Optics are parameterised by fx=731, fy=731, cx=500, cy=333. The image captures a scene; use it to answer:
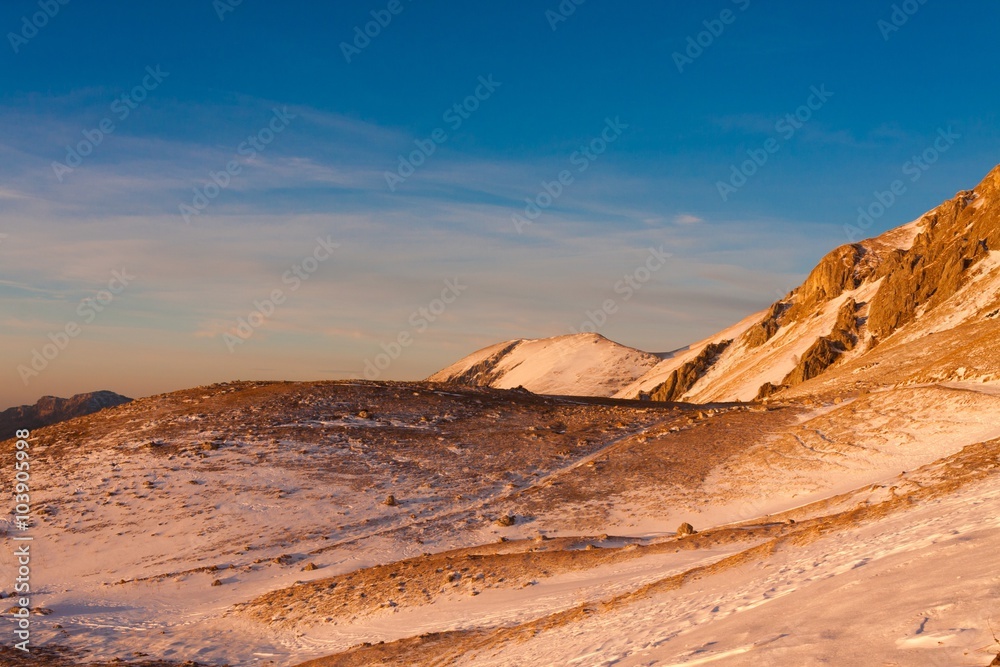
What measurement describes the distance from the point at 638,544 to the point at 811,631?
40.3 feet

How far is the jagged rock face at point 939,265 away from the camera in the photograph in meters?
69.9

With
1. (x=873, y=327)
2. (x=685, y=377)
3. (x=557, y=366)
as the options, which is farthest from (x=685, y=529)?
(x=557, y=366)

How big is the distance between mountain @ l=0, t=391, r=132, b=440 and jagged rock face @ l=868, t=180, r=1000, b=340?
4874 inches

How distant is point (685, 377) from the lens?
3991 inches

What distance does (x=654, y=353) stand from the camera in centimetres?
13900

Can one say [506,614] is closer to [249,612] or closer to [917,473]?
[249,612]

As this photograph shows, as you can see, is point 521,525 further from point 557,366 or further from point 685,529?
point 557,366

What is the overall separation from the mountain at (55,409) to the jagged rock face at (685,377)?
316ft

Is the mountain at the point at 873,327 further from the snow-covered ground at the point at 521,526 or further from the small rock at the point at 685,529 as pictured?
→ the small rock at the point at 685,529

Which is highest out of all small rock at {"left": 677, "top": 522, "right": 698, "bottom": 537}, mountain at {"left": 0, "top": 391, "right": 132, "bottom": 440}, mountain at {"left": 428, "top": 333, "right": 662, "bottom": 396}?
mountain at {"left": 0, "top": 391, "right": 132, "bottom": 440}

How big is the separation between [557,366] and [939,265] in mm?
76819

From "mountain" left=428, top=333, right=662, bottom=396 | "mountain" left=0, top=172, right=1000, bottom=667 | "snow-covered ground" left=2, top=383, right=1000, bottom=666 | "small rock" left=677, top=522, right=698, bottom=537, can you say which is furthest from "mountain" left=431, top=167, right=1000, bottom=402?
"small rock" left=677, top=522, right=698, bottom=537

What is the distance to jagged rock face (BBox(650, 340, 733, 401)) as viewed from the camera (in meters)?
100

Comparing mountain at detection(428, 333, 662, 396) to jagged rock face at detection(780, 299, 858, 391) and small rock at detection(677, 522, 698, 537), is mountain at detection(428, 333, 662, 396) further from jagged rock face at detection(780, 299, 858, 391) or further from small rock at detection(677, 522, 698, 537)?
small rock at detection(677, 522, 698, 537)
